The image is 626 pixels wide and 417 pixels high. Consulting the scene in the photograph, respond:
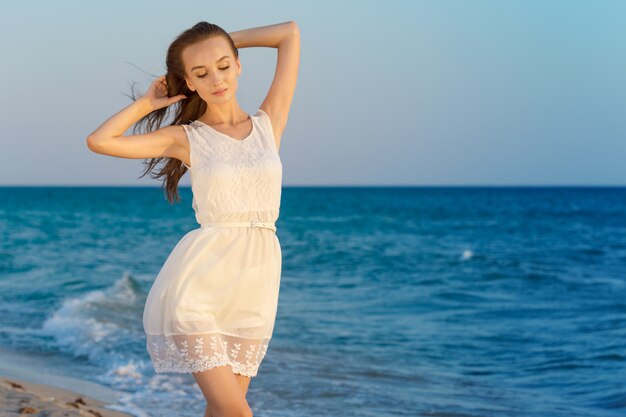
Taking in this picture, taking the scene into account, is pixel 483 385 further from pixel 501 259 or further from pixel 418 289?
pixel 501 259

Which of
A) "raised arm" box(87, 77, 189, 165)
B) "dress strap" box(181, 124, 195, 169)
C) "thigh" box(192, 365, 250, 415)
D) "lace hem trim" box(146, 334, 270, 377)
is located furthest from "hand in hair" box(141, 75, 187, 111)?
"thigh" box(192, 365, 250, 415)

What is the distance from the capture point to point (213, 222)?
358 centimetres

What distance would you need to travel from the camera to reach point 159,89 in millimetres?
3746

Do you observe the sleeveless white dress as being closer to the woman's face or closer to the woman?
the woman

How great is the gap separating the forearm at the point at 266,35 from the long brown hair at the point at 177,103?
0.20 meters

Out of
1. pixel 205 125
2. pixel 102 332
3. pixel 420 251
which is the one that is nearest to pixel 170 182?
pixel 205 125

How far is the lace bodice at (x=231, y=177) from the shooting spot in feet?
11.7

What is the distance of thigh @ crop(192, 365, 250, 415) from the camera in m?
3.25

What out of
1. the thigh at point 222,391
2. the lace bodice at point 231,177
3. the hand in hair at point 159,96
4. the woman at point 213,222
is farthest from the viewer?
the hand in hair at point 159,96

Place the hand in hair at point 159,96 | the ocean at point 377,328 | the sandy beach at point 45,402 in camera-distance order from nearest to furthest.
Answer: the hand in hair at point 159,96, the sandy beach at point 45,402, the ocean at point 377,328

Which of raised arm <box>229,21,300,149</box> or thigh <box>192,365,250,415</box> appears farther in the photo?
raised arm <box>229,21,300,149</box>

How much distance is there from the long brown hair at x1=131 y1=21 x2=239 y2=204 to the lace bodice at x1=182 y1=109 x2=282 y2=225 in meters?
0.17

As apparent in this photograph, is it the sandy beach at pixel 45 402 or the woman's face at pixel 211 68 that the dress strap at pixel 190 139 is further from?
the sandy beach at pixel 45 402

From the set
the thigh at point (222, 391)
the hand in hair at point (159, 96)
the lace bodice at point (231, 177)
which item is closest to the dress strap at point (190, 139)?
the lace bodice at point (231, 177)
